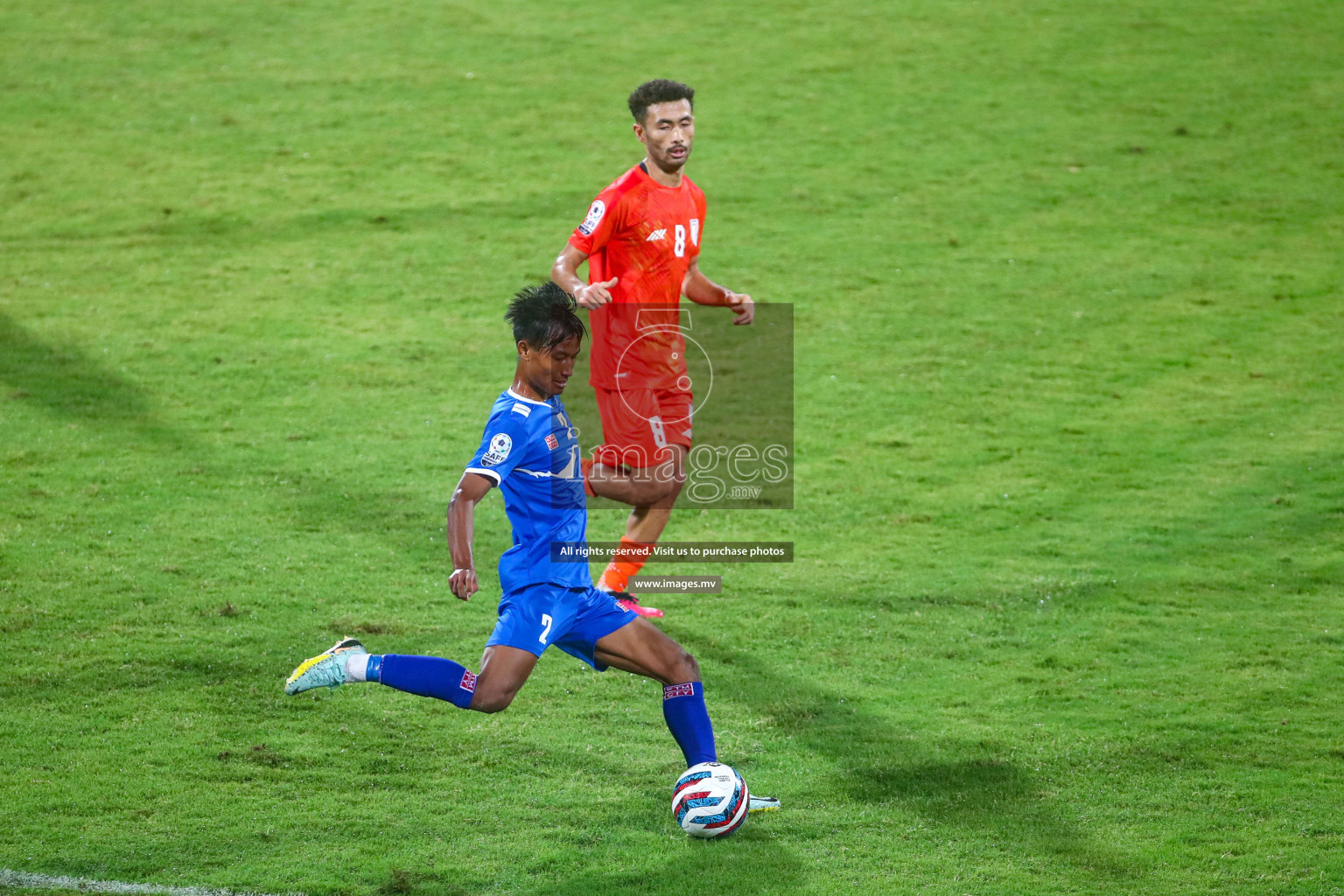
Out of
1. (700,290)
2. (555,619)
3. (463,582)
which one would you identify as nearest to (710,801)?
(555,619)

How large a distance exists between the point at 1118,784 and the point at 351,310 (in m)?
8.06

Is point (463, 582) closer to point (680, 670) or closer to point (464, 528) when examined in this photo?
point (464, 528)

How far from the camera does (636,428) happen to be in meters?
6.64

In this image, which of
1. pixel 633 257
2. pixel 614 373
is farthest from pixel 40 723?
pixel 633 257

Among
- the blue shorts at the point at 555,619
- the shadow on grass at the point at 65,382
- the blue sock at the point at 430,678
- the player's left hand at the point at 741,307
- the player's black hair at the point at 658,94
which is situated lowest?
the blue sock at the point at 430,678

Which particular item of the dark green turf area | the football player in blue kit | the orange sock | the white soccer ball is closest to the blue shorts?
the football player in blue kit

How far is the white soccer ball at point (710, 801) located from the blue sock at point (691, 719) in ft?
0.25

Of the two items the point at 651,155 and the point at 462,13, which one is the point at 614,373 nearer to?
the point at 651,155

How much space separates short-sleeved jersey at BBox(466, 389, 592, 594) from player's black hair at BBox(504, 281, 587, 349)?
223 millimetres

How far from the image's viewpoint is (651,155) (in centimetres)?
669

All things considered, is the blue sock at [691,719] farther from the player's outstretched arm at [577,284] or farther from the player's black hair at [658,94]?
the player's black hair at [658,94]

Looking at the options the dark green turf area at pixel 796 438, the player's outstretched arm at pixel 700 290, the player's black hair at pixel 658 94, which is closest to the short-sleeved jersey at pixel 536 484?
the dark green turf area at pixel 796 438

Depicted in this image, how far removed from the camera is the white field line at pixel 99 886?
14.2 ft

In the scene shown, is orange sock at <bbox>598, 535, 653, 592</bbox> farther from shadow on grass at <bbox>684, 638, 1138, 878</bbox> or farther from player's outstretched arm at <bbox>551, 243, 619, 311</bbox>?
player's outstretched arm at <bbox>551, 243, 619, 311</bbox>
